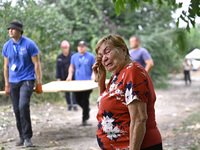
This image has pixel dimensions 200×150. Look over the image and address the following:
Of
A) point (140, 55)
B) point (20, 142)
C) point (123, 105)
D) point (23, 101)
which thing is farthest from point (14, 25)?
point (140, 55)

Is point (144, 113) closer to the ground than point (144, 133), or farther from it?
farther from it

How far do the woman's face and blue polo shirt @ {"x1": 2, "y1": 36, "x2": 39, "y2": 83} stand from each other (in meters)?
2.54

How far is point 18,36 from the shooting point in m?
4.87

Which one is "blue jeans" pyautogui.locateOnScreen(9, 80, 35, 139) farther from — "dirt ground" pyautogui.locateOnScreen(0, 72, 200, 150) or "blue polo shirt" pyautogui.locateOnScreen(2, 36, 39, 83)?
"dirt ground" pyautogui.locateOnScreen(0, 72, 200, 150)

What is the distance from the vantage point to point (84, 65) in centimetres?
754

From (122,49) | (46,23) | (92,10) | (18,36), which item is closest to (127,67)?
(122,49)

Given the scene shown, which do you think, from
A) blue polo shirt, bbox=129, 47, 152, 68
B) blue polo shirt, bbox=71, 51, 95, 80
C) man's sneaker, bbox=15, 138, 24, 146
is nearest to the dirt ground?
man's sneaker, bbox=15, 138, 24, 146

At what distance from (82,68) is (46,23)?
1852mm

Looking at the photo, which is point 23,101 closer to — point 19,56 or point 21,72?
point 21,72

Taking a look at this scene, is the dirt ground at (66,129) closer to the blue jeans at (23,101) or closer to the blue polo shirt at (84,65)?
the blue jeans at (23,101)

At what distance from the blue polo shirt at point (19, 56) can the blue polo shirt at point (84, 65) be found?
264cm

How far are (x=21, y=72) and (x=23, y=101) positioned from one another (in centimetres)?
46

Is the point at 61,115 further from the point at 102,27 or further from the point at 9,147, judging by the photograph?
the point at 102,27

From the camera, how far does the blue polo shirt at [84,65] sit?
7.53 meters
